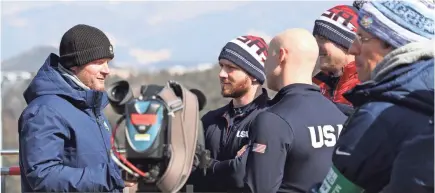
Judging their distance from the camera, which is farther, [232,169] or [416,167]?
[232,169]

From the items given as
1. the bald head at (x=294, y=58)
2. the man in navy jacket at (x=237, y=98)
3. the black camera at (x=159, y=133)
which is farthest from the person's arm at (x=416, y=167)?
the man in navy jacket at (x=237, y=98)

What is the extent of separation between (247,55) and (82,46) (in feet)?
4.57

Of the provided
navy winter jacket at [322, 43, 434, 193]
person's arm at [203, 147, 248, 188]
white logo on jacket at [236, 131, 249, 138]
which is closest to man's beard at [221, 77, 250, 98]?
white logo on jacket at [236, 131, 249, 138]

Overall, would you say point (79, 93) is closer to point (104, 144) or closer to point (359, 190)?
point (104, 144)

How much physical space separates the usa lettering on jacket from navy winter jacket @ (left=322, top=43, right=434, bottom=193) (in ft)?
3.47

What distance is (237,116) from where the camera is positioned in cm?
529

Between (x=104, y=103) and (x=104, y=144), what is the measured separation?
236 millimetres

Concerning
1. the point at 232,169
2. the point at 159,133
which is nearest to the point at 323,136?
the point at 232,169

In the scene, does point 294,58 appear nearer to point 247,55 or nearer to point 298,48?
point 298,48

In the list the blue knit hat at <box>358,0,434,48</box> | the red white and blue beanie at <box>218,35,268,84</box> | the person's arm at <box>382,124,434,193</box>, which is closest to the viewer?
the person's arm at <box>382,124,434,193</box>

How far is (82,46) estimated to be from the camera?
14.2ft

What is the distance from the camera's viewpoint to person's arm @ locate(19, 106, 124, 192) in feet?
12.9

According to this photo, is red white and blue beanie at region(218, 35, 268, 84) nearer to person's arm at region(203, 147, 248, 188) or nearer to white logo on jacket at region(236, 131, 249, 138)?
white logo on jacket at region(236, 131, 249, 138)

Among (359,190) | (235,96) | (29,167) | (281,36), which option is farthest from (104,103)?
(359,190)
